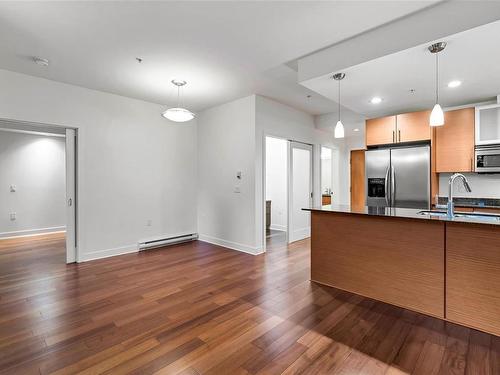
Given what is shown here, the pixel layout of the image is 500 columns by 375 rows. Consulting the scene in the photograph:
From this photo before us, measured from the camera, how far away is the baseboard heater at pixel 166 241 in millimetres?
4933

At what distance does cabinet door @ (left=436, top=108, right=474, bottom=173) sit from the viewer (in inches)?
153

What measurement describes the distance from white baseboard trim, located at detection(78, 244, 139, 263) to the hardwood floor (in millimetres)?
522

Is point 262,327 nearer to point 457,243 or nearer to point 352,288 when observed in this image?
point 352,288

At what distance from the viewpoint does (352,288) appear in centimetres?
304

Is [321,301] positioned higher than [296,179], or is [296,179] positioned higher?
[296,179]

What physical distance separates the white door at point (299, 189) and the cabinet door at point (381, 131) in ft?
4.54

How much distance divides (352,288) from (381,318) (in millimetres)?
583

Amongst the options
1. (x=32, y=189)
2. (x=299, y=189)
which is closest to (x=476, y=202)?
(x=299, y=189)

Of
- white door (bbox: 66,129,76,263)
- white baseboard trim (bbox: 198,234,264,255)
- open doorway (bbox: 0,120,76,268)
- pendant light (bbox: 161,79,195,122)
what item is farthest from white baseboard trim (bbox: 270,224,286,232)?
open doorway (bbox: 0,120,76,268)

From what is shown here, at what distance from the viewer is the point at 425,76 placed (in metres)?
3.18

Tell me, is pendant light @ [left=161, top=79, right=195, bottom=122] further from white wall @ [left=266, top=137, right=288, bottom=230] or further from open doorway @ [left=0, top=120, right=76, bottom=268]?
white wall @ [left=266, top=137, right=288, bottom=230]

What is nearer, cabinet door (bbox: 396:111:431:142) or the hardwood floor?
the hardwood floor

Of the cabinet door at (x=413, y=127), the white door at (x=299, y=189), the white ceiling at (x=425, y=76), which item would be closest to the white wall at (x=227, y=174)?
the white door at (x=299, y=189)

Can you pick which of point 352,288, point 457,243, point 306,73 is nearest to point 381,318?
point 352,288
